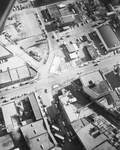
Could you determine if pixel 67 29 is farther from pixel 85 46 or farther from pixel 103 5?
pixel 103 5

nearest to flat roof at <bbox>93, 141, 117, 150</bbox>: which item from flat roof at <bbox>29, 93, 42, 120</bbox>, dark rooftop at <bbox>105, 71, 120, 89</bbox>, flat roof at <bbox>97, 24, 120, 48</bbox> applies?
flat roof at <bbox>29, 93, 42, 120</bbox>

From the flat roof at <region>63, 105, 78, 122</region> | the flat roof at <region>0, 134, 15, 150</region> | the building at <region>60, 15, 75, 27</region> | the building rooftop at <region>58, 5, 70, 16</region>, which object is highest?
the building rooftop at <region>58, 5, 70, 16</region>

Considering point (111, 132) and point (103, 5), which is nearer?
point (111, 132)

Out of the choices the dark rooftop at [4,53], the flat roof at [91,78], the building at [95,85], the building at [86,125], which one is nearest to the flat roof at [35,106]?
the building at [86,125]

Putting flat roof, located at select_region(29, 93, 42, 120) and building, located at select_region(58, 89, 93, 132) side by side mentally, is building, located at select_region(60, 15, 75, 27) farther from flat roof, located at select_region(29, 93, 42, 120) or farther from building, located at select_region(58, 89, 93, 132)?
flat roof, located at select_region(29, 93, 42, 120)

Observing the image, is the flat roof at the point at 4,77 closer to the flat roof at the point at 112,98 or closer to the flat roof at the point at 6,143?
the flat roof at the point at 6,143

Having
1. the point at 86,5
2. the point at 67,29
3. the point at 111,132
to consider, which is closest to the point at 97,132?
the point at 111,132

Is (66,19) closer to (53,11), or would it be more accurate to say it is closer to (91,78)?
(53,11)
